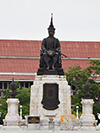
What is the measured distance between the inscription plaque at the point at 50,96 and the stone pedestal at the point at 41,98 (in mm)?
227

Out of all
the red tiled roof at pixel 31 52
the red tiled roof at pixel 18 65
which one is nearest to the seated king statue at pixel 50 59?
the red tiled roof at pixel 31 52

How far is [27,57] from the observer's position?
96.4 meters

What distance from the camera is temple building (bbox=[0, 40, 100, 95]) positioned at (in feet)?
300

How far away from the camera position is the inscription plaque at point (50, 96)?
49.8m

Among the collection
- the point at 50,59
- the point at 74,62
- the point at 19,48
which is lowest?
the point at 50,59

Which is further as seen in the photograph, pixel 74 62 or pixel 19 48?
pixel 19 48

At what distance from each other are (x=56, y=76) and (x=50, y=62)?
4.40ft

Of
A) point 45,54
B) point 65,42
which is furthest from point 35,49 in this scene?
point 45,54

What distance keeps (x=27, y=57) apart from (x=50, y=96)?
46.6 meters

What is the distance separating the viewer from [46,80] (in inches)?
1981

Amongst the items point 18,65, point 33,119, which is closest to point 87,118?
point 33,119

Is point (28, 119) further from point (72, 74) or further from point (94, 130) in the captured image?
point (72, 74)

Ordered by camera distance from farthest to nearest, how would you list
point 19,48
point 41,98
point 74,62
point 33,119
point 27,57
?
point 19,48 → point 27,57 → point 74,62 → point 41,98 → point 33,119

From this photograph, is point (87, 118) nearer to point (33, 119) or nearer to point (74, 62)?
point (33, 119)
